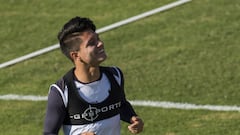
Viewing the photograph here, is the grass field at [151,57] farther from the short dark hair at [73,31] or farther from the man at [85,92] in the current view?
the short dark hair at [73,31]

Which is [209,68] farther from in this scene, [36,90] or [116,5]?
[116,5]

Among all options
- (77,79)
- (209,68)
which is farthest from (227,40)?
(77,79)

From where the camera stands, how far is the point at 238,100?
30.9ft

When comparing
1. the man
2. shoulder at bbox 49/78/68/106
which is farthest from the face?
shoulder at bbox 49/78/68/106

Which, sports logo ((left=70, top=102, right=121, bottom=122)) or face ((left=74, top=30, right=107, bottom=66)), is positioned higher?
face ((left=74, top=30, right=107, bottom=66))

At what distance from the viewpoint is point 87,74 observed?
5477 millimetres

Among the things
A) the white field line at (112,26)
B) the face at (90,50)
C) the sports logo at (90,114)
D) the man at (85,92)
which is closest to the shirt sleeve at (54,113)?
the man at (85,92)

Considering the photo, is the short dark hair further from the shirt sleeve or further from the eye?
the shirt sleeve

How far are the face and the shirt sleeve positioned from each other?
0.35 metres

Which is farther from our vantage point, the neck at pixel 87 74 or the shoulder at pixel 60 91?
the neck at pixel 87 74

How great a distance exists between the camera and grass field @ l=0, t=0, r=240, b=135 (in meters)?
9.13

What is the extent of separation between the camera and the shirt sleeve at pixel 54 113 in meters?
5.31

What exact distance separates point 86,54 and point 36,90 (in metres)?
5.06

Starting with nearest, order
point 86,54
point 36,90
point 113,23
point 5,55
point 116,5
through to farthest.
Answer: point 86,54 < point 36,90 < point 5,55 < point 113,23 < point 116,5
